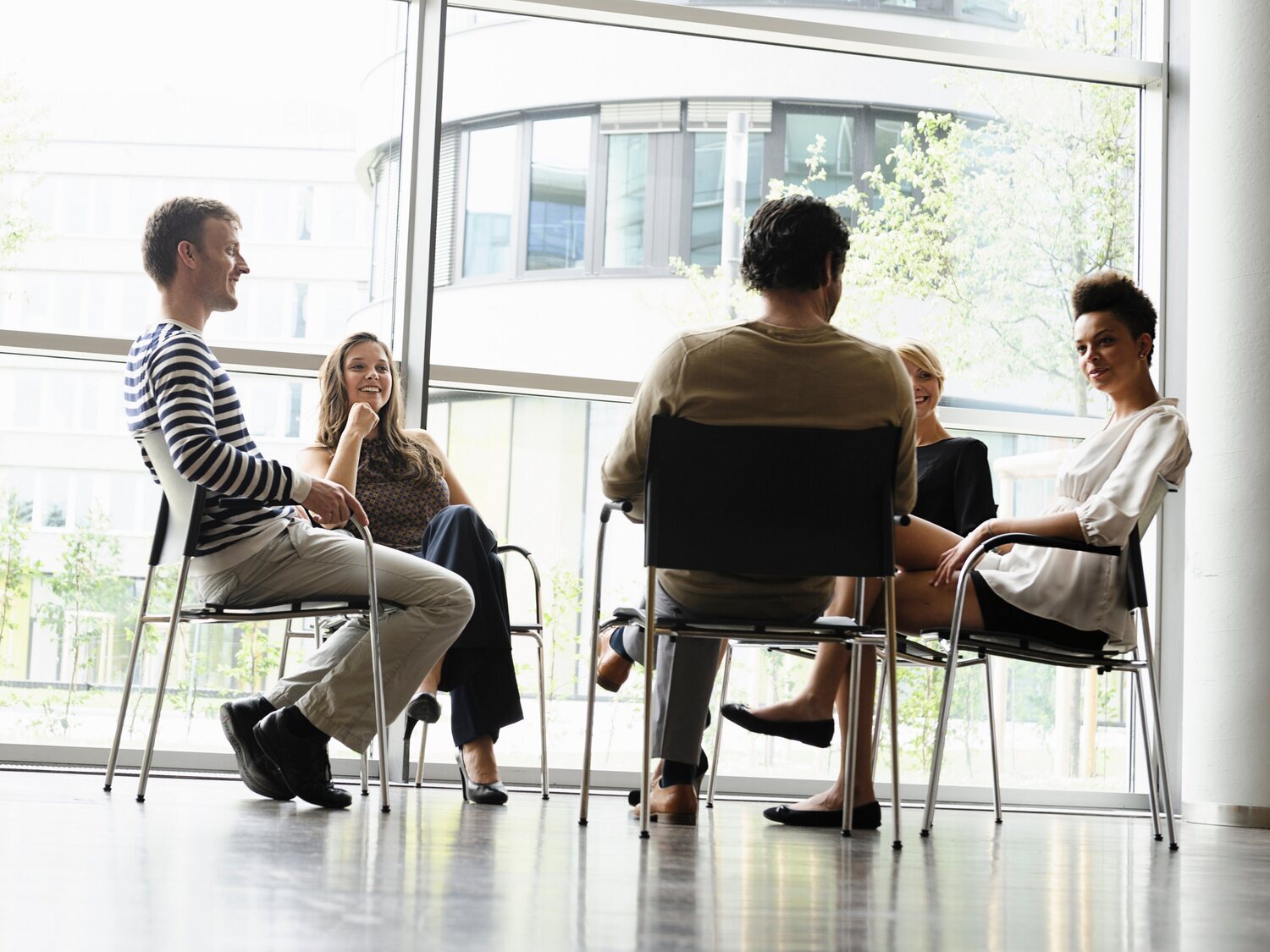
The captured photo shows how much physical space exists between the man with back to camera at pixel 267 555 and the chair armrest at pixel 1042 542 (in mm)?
1130

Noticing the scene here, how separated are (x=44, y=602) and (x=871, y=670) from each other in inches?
97.0

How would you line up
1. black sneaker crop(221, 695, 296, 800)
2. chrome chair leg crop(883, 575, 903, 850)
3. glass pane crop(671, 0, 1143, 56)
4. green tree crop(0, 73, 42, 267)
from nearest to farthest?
1. chrome chair leg crop(883, 575, 903, 850)
2. black sneaker crop(221, 695, 296, 800)
3. green tree crop(0, 73, 42, 267)
4. glass pane crop(671, 0, 1143, 56)

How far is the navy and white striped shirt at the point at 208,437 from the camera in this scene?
274cm

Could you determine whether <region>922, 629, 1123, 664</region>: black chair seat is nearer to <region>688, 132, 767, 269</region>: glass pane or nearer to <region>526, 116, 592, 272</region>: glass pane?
<region>688, 132, 767, 269</region>: glass pane

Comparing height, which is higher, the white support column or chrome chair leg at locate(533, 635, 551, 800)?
the white support column

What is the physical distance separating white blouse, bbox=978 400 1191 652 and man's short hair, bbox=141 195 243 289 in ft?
6.35

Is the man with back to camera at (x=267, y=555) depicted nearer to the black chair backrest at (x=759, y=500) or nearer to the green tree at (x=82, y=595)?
the black chair backrest at (x=759, y=500)

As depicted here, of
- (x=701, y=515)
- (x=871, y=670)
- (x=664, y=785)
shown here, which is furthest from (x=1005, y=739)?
(x=701, y=515)

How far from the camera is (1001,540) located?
2.80 metres

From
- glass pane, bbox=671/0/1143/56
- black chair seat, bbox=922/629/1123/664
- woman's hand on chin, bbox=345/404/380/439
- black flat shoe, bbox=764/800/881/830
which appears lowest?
black flat shoe, bbox=764/800/881/830

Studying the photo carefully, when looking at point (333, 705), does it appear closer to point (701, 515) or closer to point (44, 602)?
point (701, 515)

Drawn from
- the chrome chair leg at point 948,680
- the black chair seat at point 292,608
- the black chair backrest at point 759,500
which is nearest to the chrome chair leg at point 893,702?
the black chair backrest at point 759,500

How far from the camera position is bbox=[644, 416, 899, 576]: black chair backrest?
8.15 ft

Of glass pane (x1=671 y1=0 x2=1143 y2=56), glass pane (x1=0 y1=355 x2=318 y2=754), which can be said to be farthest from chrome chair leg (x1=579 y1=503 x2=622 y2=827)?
glass pane (x1=671 y1=0 x2=1143 y2=56)
